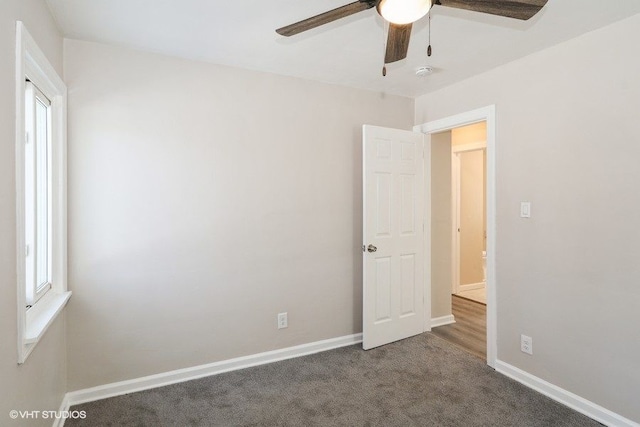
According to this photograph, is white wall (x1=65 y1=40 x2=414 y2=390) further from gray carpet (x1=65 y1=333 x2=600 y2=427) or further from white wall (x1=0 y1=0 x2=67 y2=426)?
white wall (x1=0 y1=0 x2=67 y2=426)

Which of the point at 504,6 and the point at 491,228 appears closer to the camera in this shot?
the point at 504,6

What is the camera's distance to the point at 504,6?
134cm

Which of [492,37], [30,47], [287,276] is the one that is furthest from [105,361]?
[492,37]

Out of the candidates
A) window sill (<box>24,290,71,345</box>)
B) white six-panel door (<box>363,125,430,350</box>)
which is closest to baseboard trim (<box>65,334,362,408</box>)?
white six-panel door (<box>363,125,430,350</box>)

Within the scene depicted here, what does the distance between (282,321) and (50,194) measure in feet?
6.16

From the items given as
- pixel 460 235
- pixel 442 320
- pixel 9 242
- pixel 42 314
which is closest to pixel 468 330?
pixel 442 320

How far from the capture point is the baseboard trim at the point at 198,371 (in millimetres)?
2340

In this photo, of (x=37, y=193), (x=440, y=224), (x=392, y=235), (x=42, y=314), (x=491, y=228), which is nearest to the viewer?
(x=42, y=314)

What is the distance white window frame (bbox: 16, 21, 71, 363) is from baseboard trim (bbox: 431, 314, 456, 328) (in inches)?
129

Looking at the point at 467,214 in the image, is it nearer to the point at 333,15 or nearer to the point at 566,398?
the point at 566,398

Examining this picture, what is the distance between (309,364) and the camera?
113 inches

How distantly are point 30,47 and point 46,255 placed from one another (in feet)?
3.99

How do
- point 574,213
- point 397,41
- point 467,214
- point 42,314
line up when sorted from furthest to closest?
point 467,214 < point 574,213 < point 42,314 < point 397,41

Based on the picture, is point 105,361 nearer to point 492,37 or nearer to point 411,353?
point 411,353
